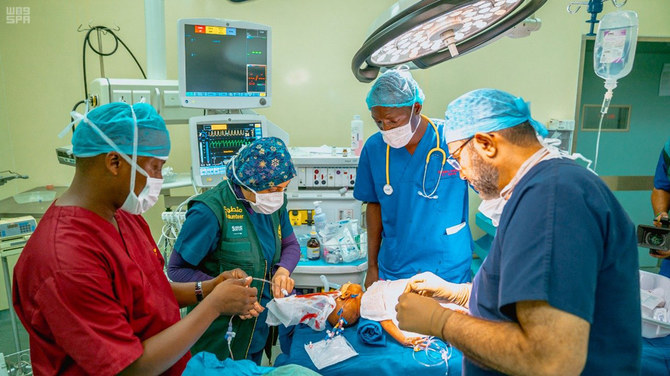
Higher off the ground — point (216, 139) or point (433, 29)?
point (433, 29)

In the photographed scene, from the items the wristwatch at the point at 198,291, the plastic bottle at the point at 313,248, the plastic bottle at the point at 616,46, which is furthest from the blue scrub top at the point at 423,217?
the wristwatch at the point at 198,291

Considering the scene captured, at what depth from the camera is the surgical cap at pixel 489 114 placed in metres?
1.00

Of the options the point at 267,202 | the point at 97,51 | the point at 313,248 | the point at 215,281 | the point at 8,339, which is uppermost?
the point at 97,51

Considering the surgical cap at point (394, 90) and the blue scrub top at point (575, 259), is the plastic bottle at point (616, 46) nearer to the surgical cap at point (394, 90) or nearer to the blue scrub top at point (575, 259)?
the surgical cap at point (394, 90)

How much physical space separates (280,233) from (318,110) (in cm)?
200

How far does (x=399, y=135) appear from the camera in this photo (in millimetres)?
1884

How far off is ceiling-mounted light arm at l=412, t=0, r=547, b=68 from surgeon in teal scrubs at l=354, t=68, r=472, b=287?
580 mm

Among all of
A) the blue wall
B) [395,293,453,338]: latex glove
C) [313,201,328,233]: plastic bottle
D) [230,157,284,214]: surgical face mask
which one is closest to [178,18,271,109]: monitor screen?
[313,201,328,233]: plastic bottle

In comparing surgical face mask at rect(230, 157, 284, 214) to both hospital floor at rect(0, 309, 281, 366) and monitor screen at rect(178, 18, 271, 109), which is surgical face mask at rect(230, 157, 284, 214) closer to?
monitor screen at rect(178, 18, 271, 109)

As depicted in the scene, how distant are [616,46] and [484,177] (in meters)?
1.45

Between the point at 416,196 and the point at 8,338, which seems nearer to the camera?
the point at 416,196

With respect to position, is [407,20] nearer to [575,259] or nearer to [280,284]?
[575,259]

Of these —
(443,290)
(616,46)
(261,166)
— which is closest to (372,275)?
(443,290)

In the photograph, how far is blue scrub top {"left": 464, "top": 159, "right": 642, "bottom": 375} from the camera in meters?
0.76
